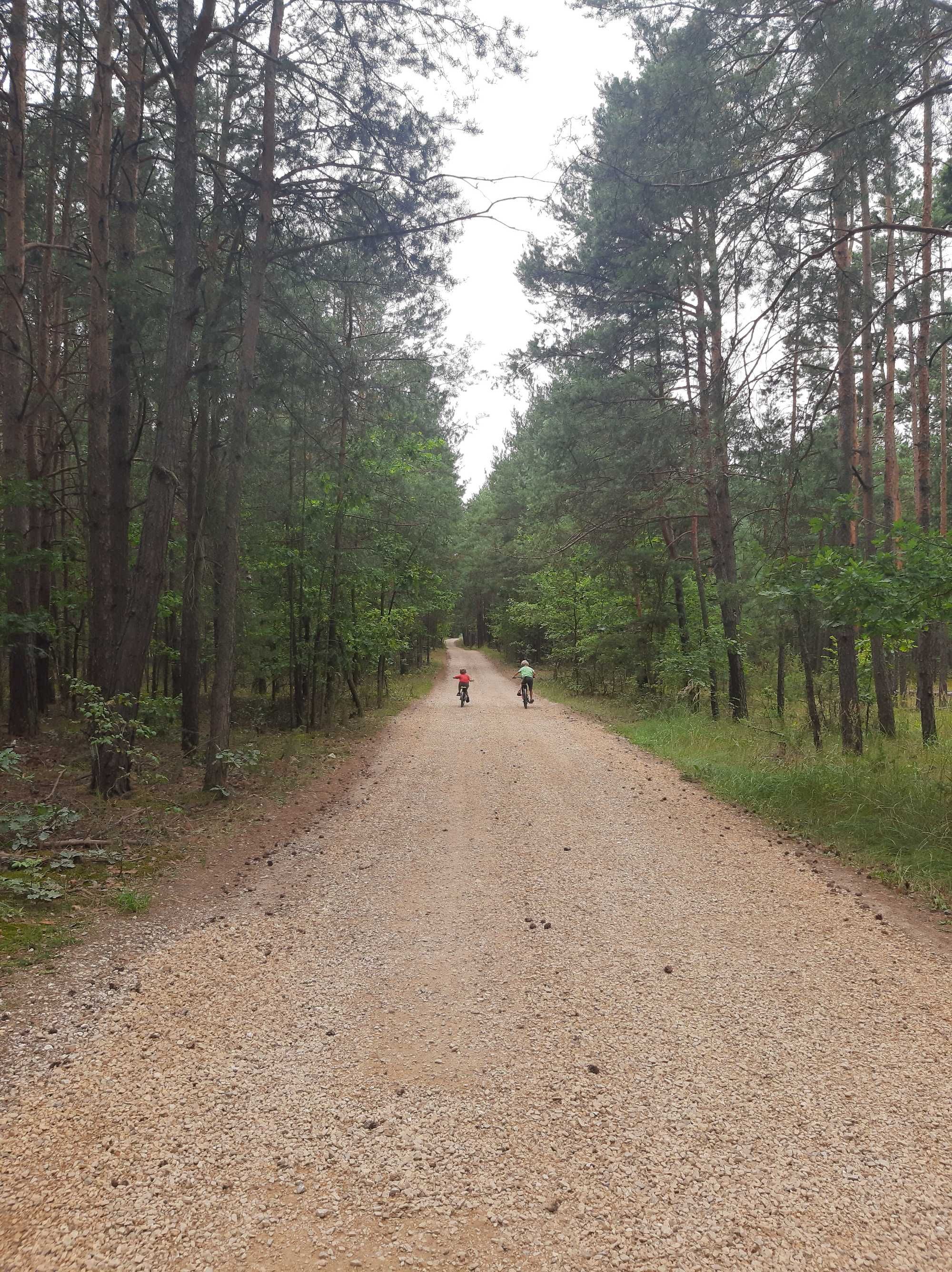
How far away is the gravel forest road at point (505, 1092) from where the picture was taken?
88.4 inches

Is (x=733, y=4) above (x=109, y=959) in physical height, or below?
above

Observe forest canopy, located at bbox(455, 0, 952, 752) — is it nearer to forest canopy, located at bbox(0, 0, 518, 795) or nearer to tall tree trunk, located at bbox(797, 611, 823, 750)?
tall tree trunk, located at bbox(797, 611, 823, 750)

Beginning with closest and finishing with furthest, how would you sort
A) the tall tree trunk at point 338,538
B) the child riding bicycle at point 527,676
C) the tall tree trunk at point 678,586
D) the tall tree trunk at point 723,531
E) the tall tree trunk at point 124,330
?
the tall tree trunk at point 124,330 < the tall tree trunk at point 723,531 < the tall tree trunk at point 338,538 < the tall tree trunk at point 678,586 < the child riding bicycle at point 527,676

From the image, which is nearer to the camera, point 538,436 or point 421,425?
point 421,425

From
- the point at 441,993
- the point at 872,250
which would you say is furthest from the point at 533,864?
the point at 872,250

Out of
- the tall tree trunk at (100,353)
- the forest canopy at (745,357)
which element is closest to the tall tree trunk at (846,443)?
the forest canopy at (745,357)

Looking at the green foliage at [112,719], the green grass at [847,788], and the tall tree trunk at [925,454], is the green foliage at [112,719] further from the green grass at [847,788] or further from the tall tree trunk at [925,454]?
the tall tree trunk at [925,454]

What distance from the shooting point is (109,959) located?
4238 mm

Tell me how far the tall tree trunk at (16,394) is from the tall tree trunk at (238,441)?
118 inches

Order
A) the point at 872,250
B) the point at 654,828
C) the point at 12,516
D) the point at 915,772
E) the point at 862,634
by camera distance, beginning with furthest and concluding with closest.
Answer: the point at 872,250 < the point at 12,516 < the point at 915,772 < the point at 654,828 < the point at 862,634

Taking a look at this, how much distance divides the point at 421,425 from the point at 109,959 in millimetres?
11767

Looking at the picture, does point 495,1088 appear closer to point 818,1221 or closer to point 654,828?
point 818,1221

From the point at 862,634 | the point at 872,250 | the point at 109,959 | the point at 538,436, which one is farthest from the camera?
the point at 538,436

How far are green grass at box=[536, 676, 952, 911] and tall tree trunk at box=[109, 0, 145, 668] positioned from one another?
8298 millimetres
